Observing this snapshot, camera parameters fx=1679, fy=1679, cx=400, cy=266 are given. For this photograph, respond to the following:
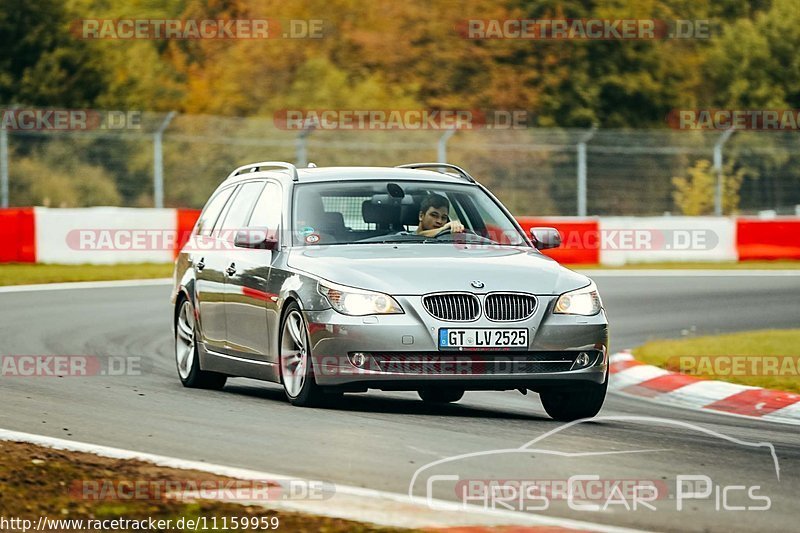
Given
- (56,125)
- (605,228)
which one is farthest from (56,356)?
(56,125)

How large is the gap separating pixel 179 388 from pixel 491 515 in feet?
19.0

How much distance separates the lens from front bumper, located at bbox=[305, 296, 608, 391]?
971 cm

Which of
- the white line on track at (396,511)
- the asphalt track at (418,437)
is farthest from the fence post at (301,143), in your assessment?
the white line on track at (396,511)

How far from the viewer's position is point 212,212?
508 inches

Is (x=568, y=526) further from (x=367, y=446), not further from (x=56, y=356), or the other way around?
(x=56, y=356)

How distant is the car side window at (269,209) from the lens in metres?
11.3

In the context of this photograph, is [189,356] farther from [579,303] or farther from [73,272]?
[73,272]

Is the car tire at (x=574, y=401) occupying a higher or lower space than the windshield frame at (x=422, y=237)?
lower

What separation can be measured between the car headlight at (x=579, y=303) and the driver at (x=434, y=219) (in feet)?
4.09

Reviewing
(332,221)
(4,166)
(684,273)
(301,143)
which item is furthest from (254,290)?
(301,143)

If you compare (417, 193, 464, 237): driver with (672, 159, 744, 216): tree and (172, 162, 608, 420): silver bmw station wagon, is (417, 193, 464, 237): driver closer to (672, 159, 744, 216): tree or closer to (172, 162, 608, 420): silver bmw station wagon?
(172, 162, 608, 420): silver bmw station wagon

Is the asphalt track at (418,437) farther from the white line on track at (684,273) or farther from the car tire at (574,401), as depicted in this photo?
the white line on track at (684,273)

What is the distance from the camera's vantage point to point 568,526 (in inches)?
255

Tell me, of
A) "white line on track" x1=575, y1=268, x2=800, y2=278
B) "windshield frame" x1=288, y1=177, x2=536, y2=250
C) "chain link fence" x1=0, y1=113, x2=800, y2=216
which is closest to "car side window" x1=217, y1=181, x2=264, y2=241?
"windshield frame" x1=288, y1=177, x2=536, y2=250
